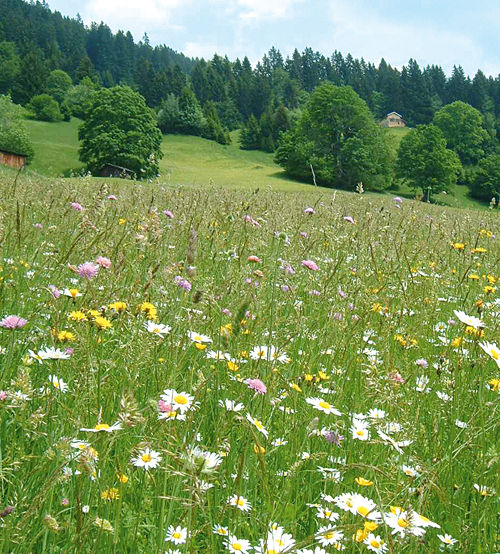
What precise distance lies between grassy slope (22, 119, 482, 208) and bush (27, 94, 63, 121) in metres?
2.19

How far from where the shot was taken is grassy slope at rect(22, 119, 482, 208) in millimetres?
53219

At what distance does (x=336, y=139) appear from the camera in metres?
56.9

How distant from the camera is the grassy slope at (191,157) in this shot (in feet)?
175

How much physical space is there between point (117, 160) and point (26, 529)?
169ft

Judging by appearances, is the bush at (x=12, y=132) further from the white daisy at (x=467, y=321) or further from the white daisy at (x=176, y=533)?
the white daisy at (x=176, y=533)

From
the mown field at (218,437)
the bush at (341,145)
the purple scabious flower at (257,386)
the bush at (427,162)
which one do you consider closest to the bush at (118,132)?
the bush at (341,145)

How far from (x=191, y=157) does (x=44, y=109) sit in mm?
29319

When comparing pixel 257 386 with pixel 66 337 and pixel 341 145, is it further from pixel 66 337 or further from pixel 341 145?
pixel 341 145

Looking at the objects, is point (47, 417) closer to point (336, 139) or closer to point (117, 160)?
point (117, 160)

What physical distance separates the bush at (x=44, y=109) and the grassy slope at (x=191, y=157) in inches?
86.3

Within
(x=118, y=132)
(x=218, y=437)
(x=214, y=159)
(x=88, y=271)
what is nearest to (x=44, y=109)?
(x=214, y=159)

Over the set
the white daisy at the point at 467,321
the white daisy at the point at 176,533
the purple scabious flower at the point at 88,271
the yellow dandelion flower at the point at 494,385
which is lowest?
the white daisy at the point at 176,533

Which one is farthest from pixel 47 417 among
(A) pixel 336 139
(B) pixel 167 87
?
(B) pixel 167 87

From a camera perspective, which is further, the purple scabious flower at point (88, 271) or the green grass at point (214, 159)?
the green grass at point (214, 159)
